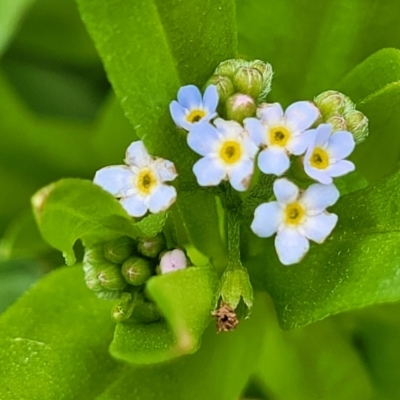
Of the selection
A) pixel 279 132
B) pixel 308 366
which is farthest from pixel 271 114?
pixel 308 366

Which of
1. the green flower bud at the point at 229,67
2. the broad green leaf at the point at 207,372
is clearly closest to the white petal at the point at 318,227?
the green flower bud at the point at 229,67

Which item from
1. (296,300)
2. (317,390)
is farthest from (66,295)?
(317,390)

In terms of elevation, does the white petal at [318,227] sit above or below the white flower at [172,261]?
above

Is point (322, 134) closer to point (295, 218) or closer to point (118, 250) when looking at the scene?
point (295, 218)

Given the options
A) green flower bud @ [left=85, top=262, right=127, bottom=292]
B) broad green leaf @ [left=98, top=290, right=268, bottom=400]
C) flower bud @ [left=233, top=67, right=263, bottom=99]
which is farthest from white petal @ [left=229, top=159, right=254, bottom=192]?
broad green leaf @ [left=98, top=290, right=268, bottom=400]

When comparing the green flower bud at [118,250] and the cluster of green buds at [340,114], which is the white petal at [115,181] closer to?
the green flower bud at [118,250]
